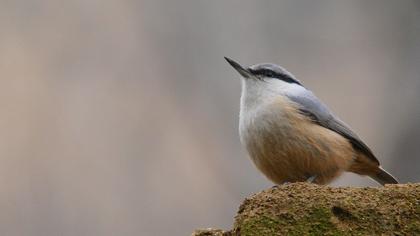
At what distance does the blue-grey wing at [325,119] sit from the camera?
377 centimetres

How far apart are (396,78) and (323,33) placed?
0.70 metres

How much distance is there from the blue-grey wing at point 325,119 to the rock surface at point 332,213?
1545mm

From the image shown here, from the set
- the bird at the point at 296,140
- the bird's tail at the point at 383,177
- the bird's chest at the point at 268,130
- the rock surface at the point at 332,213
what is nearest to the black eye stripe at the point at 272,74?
the bird at the point at 296,140

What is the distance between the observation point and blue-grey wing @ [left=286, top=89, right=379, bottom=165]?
3.77 meters

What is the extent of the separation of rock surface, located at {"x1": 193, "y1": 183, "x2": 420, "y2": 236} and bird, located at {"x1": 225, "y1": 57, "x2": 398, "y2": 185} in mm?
1228

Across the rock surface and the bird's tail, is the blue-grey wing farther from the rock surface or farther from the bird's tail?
the rock surface

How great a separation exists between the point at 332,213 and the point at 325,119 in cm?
176

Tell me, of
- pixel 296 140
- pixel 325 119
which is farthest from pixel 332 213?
pixel 325 119

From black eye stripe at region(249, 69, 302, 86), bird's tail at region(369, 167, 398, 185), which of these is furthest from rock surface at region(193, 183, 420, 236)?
black eye stripe at region(249, 69, 302, 86)

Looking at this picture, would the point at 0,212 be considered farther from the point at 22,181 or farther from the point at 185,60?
the point at 185,60

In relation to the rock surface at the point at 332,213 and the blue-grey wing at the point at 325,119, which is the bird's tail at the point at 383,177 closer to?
the blue-grey wing at the point at 325,119

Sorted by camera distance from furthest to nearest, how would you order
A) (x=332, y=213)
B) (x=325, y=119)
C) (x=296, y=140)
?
(x=325, y=119)
(x=296, y=140)
(x=332, y=213)

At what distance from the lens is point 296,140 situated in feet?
11.6

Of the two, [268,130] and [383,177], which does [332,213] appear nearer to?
[268,130]
